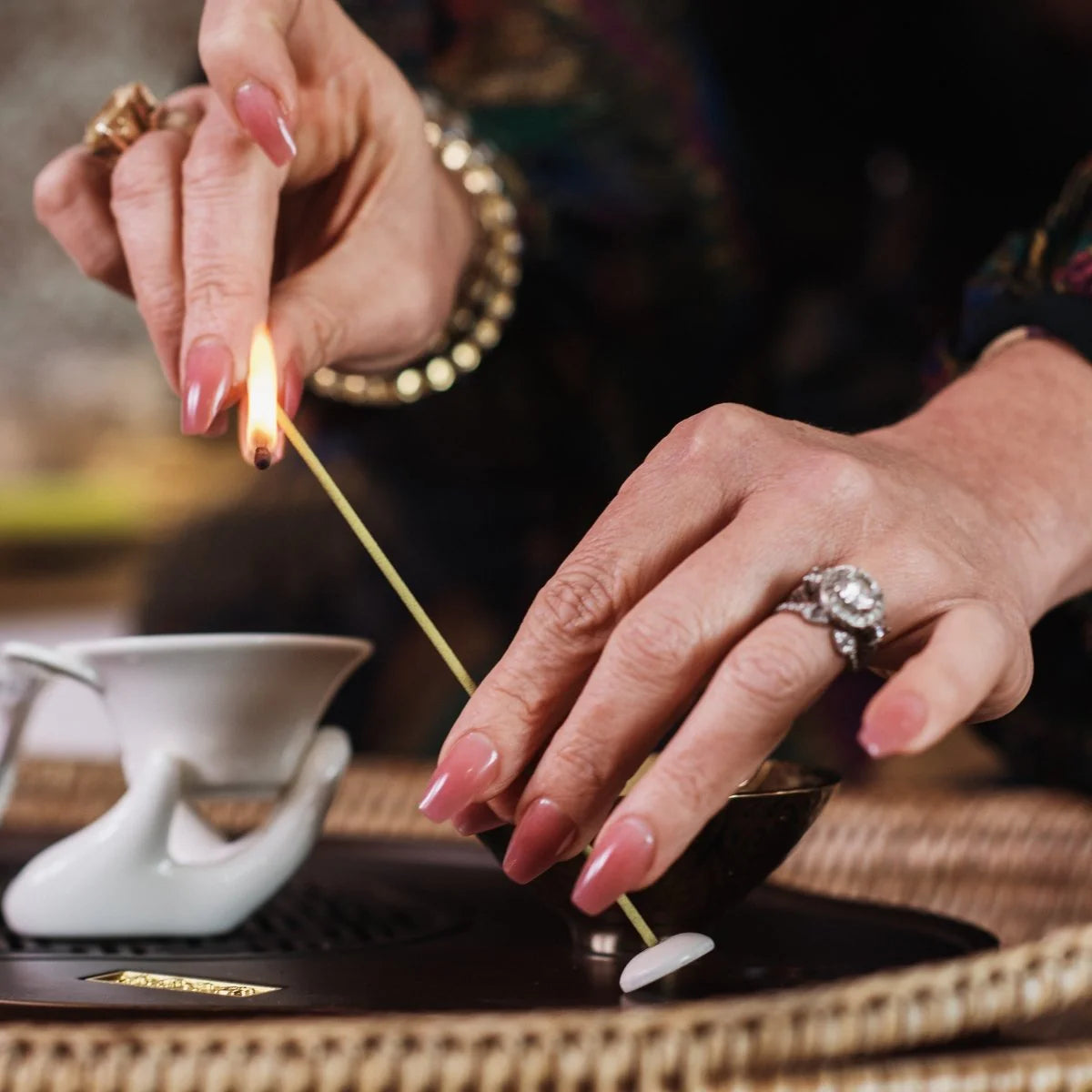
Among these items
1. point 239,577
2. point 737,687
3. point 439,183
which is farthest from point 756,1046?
point 239,577

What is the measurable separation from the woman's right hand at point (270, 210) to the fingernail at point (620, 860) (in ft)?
0.53

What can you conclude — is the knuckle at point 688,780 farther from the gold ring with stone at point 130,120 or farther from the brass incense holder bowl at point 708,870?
the gold ring with stone at point 130,120

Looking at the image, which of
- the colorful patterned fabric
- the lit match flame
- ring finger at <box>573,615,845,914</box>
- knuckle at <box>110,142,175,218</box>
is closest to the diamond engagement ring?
ring finger at <box>573,615,845,914</box>

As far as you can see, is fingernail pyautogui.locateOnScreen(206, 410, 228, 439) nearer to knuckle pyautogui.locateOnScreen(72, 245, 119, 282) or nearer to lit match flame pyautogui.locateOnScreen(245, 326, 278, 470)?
lit match flame pyautogui.locateOnScreen(245, 326, 278, 470)

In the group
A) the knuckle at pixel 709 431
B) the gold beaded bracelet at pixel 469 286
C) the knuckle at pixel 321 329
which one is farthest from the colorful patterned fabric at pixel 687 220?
the knuckle at pixel 709 431

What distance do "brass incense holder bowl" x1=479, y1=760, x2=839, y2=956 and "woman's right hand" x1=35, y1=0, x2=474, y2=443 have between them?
0.51 ft

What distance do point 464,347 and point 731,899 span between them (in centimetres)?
40

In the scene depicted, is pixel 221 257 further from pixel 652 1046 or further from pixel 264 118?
pixel 652 1046

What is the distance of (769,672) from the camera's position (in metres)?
0.28

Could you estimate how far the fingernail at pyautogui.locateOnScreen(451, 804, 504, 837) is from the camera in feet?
1.04

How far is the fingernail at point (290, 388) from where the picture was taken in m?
0.39

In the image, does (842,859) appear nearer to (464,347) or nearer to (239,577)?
(464,347)

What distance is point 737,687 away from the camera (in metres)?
0.28

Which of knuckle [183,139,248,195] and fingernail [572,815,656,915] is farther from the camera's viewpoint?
knuckle [183,139,248,195]
